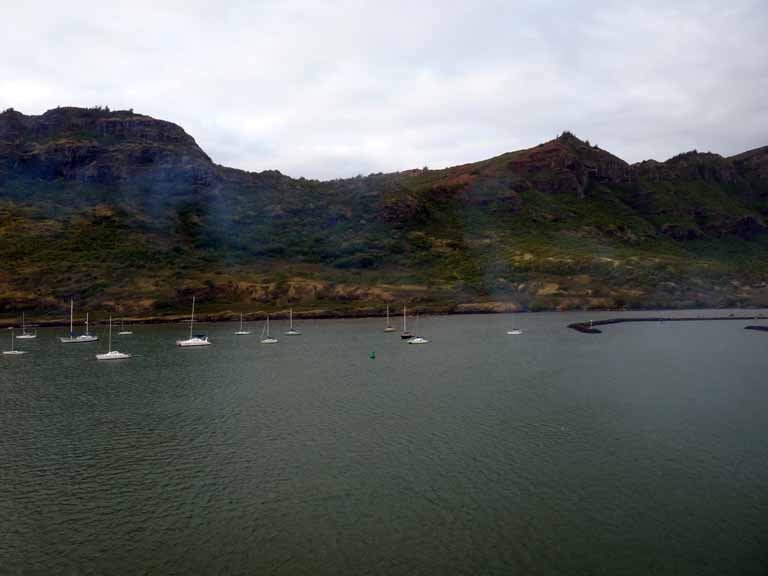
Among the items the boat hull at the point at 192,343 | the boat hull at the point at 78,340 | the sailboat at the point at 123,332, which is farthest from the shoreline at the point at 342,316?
the boat hull at the point at 192,343

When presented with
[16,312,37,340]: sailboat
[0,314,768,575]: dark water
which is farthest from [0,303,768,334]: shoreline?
[0,314,768,575]: dark water

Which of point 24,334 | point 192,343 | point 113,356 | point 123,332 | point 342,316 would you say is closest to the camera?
point 113,356

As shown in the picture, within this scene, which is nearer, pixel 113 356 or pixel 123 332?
pixel 113 356

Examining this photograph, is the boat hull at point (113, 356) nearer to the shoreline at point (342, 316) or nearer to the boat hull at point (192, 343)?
the boat hull at point (192, 343)

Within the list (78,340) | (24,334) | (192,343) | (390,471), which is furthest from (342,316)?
(390,471)

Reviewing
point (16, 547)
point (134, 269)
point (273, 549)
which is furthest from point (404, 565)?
point (134, 269)

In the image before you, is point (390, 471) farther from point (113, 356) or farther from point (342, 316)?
point (342, 316)

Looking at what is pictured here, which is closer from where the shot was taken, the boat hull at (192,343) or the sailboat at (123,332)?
the boat hull at (192,343)

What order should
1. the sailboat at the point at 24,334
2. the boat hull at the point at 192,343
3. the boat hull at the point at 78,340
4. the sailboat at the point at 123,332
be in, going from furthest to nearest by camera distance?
the sailboat at the point at 123,332 < the sailboat at the point at 24,334 < the boat hull at the point at 78,340 < the boat hull at the point at 192,343

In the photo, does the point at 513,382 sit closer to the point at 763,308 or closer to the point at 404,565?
the point at 404,565
